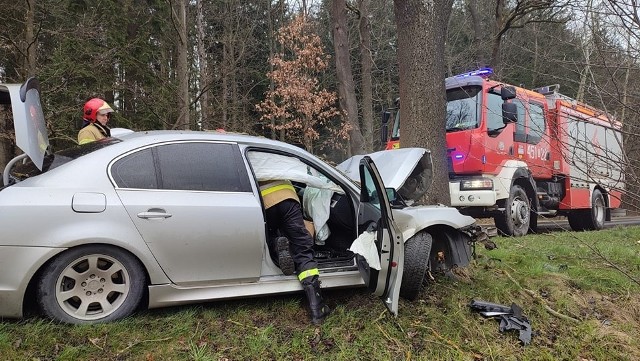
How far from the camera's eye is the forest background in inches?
154

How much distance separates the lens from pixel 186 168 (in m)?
3.67

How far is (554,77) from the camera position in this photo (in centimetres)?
434

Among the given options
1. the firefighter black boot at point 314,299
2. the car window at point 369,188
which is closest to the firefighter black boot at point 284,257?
the firefighter black boot at point 314,299

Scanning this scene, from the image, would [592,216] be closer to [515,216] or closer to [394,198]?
[515,216]

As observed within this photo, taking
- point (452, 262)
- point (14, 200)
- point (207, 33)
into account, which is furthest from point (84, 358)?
point (207, 33)

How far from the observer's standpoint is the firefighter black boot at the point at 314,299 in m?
3.75

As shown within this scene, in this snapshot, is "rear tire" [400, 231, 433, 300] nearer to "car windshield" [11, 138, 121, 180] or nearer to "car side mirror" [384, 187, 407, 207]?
"car side mirror" [384, 187, 407, 207]

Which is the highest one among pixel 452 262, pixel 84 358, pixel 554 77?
pixel 554 77

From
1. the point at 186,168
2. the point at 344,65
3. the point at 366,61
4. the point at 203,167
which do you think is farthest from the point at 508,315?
the point at 366,61

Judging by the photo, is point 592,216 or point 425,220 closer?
point 425,220

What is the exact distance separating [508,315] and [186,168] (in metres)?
3.00

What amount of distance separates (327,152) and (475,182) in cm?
1711

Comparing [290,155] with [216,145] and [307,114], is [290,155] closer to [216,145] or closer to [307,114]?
[216,145]

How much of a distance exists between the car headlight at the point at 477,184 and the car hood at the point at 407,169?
3661mm
